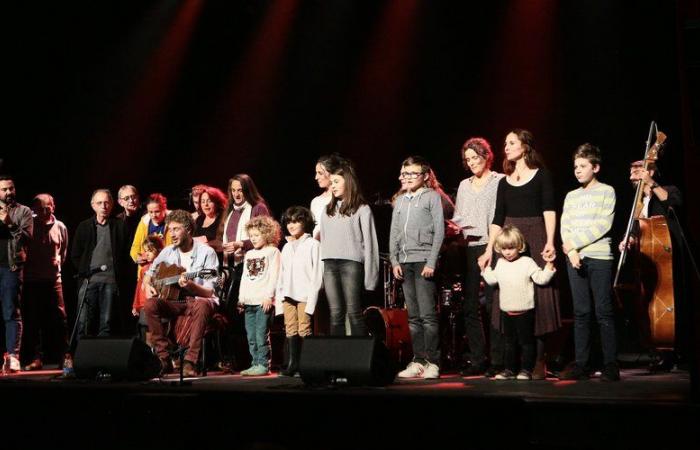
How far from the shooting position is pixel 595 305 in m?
5.89

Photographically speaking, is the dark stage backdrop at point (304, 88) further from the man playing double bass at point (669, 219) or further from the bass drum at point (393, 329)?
the bass drum at point (393, 329)

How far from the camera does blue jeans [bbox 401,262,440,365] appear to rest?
621 cm

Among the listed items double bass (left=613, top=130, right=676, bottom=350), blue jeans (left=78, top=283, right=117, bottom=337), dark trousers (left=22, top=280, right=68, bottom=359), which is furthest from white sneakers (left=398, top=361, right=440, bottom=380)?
dark trousers (left=22, top=280, right=68, bottom=359)

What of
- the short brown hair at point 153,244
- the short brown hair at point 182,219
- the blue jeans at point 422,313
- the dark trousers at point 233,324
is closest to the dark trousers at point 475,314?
the blue jeans at point 422,313

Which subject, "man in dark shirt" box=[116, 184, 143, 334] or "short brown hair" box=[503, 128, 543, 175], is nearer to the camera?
"short brown hair" box=[503, 128, 543, 175]

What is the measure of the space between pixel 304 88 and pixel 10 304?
4.36 metres

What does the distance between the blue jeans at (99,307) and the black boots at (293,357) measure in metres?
1.98

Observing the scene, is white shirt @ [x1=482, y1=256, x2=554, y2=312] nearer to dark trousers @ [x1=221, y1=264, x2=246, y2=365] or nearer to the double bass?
the double bass

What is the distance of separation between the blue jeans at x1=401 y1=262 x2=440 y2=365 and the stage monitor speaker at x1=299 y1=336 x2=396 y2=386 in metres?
0.95

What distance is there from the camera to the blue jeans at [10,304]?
7.82 m

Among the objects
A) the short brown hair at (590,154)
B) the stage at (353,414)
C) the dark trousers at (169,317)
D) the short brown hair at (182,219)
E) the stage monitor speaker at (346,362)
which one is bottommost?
the stage at (353,414)

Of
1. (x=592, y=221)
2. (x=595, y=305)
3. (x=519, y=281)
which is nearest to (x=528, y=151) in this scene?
(x=592, y=221)

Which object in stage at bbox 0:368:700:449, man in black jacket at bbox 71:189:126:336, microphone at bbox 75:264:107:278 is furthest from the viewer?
man in black jacket at bbox 71:189:126:336

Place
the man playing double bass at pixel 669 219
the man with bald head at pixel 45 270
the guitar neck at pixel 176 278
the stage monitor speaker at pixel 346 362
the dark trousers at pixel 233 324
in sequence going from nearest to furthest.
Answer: the man playing double bass at pixel 669 219
the stage monitor speaker at pixel 346 362
the guitar neck at pixel 176 278
the dark trousers at pixel 233 324
the man with bald head at pixel 45 270
